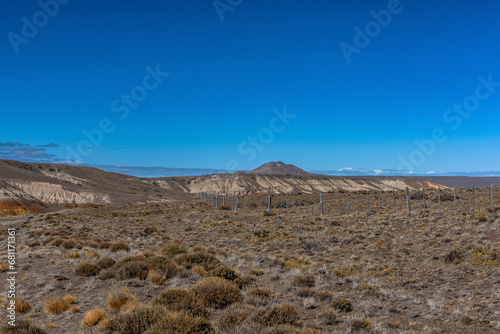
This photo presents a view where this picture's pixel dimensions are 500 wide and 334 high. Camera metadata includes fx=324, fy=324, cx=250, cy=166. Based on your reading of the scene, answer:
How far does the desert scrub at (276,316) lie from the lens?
23.7ft

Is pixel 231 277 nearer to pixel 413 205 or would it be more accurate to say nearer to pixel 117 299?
pixel 117 299

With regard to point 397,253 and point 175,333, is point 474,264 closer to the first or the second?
point 397,253

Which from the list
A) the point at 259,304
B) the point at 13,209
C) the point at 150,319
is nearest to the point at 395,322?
the point at 259,304

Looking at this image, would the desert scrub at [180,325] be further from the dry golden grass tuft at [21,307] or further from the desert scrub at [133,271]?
the desert scrub at [133,271]

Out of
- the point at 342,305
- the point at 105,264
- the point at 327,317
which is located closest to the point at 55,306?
the point at 105,264

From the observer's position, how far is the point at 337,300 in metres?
9.00

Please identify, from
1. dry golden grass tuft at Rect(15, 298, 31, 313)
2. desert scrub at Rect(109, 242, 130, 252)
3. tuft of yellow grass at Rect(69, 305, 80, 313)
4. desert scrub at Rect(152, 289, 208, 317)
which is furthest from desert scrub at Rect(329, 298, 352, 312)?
desert scrub at Rect(109, 242, 130, 252)

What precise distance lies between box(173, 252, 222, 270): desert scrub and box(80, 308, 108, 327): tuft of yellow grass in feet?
18.4

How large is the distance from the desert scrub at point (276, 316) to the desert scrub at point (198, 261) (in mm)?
6212

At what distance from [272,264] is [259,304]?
240 inches

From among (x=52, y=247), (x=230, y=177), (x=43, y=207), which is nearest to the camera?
(x=52, y=247)

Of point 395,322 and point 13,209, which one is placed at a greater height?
point 395,322

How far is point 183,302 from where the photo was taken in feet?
26.6

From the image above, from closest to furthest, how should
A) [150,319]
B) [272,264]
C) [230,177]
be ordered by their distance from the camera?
1. [150,319]
2. [272,264]
3. [230,177]
